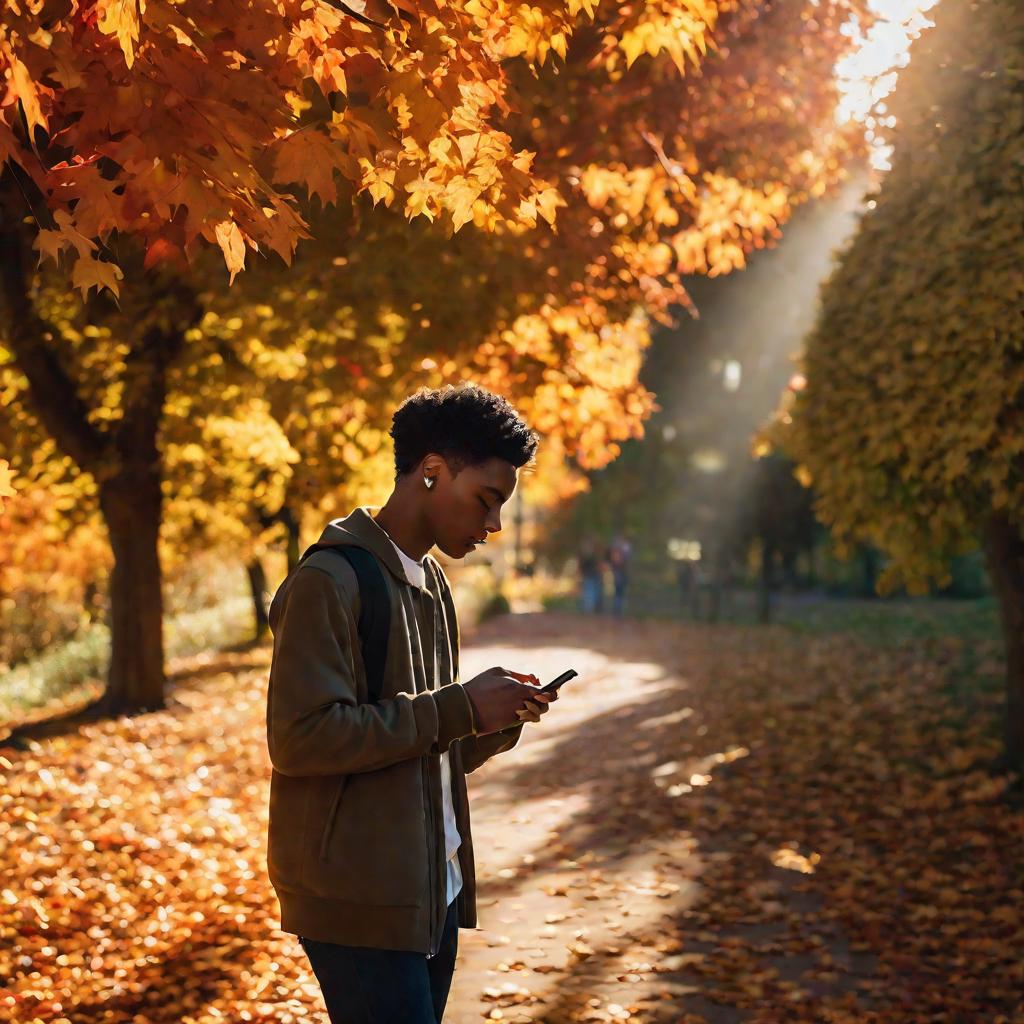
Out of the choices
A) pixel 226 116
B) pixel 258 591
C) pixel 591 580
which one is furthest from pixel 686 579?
pixel 226 116

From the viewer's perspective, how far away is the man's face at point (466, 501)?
9.41 ft

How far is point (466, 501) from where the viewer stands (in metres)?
2.87

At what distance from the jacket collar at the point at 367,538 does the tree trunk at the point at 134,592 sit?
389 inches

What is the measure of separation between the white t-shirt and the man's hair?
8.5 inches

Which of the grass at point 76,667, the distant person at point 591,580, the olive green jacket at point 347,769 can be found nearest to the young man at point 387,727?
the olive green jacket at point 347,769

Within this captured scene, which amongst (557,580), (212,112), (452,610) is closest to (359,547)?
(452,610)

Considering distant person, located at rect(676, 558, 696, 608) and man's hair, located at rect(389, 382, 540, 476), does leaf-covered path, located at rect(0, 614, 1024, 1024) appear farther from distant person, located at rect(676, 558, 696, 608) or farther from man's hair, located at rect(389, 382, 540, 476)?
distant person, located at rect(676, 558, 696, 608)

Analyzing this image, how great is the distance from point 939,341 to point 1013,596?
2110 mm

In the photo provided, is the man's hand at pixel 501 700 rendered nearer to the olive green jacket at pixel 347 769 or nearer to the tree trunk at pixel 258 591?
the olive green jacket at pixel 347 769

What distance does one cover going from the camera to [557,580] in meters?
48.1

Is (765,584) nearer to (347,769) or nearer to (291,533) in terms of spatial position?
(291,533)

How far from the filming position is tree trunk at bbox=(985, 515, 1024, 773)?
8852 millimetres

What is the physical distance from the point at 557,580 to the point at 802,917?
136 feet

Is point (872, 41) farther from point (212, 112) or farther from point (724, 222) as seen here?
point (212, 112)
